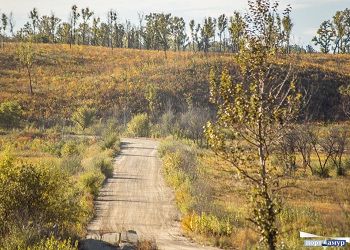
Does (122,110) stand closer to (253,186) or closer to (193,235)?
(193,235)

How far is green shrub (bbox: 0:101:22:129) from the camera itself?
60.6m

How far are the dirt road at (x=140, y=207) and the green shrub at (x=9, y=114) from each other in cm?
3074

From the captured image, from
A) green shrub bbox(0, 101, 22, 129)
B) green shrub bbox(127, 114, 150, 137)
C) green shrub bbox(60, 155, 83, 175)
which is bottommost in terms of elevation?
green shrub bbox(127, 114, 150, 137)

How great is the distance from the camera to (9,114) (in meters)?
61.2

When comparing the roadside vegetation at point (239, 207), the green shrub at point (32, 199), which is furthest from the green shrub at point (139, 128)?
the green shrub at point (32, 199)

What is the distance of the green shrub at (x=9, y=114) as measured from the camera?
6056 cm

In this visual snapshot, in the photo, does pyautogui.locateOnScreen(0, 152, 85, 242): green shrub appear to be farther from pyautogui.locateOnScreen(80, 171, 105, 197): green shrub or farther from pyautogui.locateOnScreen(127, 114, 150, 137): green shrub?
pyautogui.locateOnScreen(127, 114, 150, 137): green shrub

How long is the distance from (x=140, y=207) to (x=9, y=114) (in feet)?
146

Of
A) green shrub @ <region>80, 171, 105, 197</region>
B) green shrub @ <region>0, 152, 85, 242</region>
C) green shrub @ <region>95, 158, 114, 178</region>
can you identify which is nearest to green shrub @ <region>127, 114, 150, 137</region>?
green shrub @ <region>95, 158, 114, 178</region>

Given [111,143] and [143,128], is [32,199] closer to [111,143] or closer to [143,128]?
[111,143]

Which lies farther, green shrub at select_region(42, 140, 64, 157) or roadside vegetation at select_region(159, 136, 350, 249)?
green shrub at select_region(42, 140, 64, 157)

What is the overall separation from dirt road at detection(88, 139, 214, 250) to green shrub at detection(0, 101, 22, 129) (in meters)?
30.7

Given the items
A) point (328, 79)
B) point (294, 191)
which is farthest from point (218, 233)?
point (328, 79)

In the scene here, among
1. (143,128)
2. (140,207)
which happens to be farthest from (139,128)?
(140,207)
